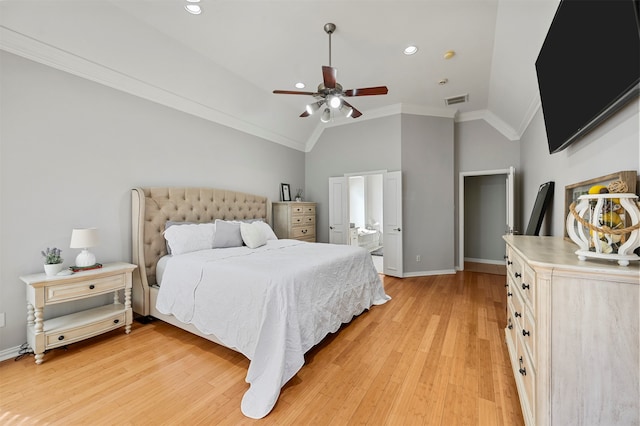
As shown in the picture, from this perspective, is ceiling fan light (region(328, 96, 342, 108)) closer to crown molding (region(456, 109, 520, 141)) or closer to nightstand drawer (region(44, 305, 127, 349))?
nightstand drawer (region(44, 305, 127, 349))

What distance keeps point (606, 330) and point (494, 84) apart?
160 inches

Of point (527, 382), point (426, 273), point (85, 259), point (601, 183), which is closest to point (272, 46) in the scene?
point (85, 259)

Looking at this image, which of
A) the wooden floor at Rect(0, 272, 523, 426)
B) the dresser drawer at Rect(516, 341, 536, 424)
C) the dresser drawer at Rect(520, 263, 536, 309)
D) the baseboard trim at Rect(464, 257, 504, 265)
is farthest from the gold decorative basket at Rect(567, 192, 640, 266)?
the baseboard trim at Rect(464, 257, 504, 265)

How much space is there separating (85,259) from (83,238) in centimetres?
24

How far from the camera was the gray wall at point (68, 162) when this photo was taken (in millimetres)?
2260

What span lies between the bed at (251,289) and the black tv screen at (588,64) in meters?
2.20

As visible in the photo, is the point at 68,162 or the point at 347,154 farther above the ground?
the point at 347,154

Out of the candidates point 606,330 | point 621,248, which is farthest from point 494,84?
point 606,330

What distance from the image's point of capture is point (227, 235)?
3.42 metres

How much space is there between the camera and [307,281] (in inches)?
88.1

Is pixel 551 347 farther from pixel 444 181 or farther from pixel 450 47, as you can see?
pixel 444 181

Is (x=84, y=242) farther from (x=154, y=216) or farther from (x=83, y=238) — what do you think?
(x=154, y=216)

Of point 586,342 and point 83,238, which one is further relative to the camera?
point 83,238

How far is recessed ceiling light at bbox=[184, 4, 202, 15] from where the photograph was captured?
2479mm
